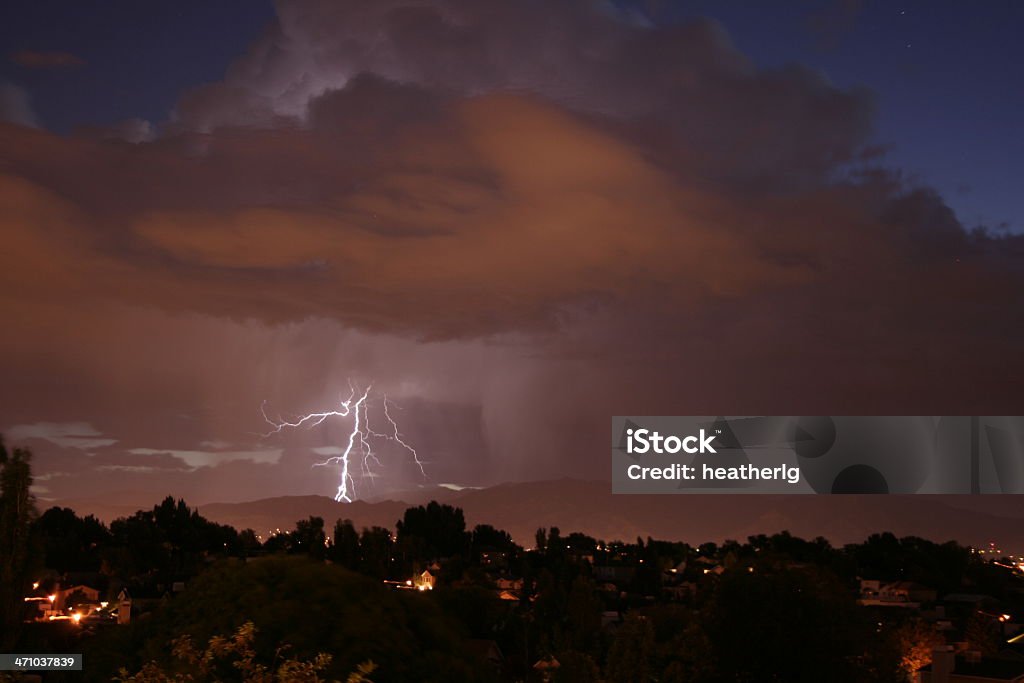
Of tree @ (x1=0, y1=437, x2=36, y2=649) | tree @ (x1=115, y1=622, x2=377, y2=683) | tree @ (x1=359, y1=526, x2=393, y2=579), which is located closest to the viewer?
tree @ (x1=115, y1=622, x2=377, y2=683)

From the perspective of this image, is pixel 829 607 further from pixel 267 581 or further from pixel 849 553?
pixel 849 553

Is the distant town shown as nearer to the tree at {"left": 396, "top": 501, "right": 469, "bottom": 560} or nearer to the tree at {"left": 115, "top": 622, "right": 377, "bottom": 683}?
the tree at {"left": 115, "top": 622, "right": 377, "bottom": 683}

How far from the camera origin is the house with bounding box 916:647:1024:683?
30.6 meters

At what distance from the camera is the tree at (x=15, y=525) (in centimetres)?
1750

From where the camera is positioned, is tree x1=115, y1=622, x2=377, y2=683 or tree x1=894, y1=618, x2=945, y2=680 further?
tree x1=894, y1=618, x2=945, y2=680

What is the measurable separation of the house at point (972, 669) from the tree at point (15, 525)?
28.6 metres

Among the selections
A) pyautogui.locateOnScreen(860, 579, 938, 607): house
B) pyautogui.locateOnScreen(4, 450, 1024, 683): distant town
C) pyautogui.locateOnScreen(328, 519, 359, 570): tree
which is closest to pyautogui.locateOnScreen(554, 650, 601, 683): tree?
pyautogui.locateOnScreen(4, 450, 1024, 683): distant town

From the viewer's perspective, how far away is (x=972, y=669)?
31828mm

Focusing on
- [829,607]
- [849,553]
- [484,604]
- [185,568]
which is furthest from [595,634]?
[849,553]

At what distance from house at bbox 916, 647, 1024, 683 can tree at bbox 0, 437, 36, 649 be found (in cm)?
2865

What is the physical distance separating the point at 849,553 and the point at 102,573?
89173 millimetres

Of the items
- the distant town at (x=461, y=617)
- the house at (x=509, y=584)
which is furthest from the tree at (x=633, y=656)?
the house at (x=509, y=584)

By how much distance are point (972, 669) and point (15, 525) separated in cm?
3012

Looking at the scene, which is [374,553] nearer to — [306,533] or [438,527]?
[306,533]
